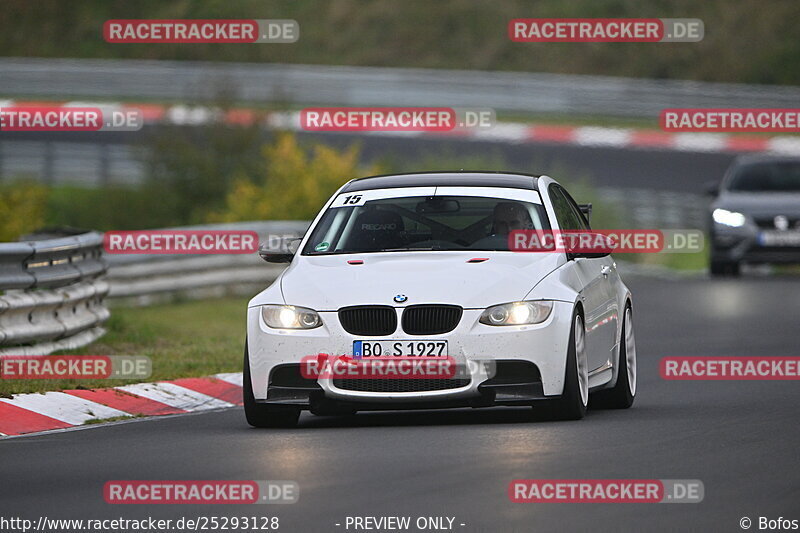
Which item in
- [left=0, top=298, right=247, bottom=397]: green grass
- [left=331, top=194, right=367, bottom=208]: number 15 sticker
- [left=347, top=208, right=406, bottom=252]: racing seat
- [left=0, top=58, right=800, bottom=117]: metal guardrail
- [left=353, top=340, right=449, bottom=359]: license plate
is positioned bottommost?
[left=0, top=298, right=247, bottom=397]: green grass

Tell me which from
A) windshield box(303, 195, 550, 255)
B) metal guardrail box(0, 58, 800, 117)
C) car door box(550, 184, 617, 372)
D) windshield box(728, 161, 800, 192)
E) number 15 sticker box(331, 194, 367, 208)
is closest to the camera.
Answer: car door box(550, 184, 617, 372)

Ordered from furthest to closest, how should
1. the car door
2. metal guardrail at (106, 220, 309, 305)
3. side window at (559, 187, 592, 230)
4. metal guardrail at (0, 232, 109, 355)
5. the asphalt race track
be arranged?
metal guardrail at (106, 220, 309, 305), metal guardrail at (0, 232, 109, 355), side window at (559, 187, 592, 230), the car door, the asphalt race track

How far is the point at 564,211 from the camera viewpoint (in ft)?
43.1

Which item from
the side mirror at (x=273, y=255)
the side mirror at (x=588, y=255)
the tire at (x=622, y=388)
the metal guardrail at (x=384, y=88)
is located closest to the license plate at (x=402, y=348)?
the side mirror at (x=273, y=255)

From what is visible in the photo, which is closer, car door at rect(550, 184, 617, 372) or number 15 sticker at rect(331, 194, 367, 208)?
car door at rect(550, 184, 617, 372)

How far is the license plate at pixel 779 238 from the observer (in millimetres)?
27172

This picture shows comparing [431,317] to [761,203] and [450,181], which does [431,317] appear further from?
[761,203]

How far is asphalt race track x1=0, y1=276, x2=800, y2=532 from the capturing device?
819cm

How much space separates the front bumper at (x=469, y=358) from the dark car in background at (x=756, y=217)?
647 inches

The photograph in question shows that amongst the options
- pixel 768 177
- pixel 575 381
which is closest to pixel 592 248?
pixel 575 381

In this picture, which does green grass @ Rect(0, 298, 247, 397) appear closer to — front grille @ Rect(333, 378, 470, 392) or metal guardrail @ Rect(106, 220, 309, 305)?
metal guardrail @ Rect(106, 220, 309, 305)

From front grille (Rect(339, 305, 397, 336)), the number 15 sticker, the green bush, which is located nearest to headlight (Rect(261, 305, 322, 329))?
front grille (Rect(339, 305, 397, 336))

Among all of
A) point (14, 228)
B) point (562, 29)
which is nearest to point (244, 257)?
point (14, 228)

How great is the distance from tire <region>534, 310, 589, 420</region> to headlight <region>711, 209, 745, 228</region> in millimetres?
16160
